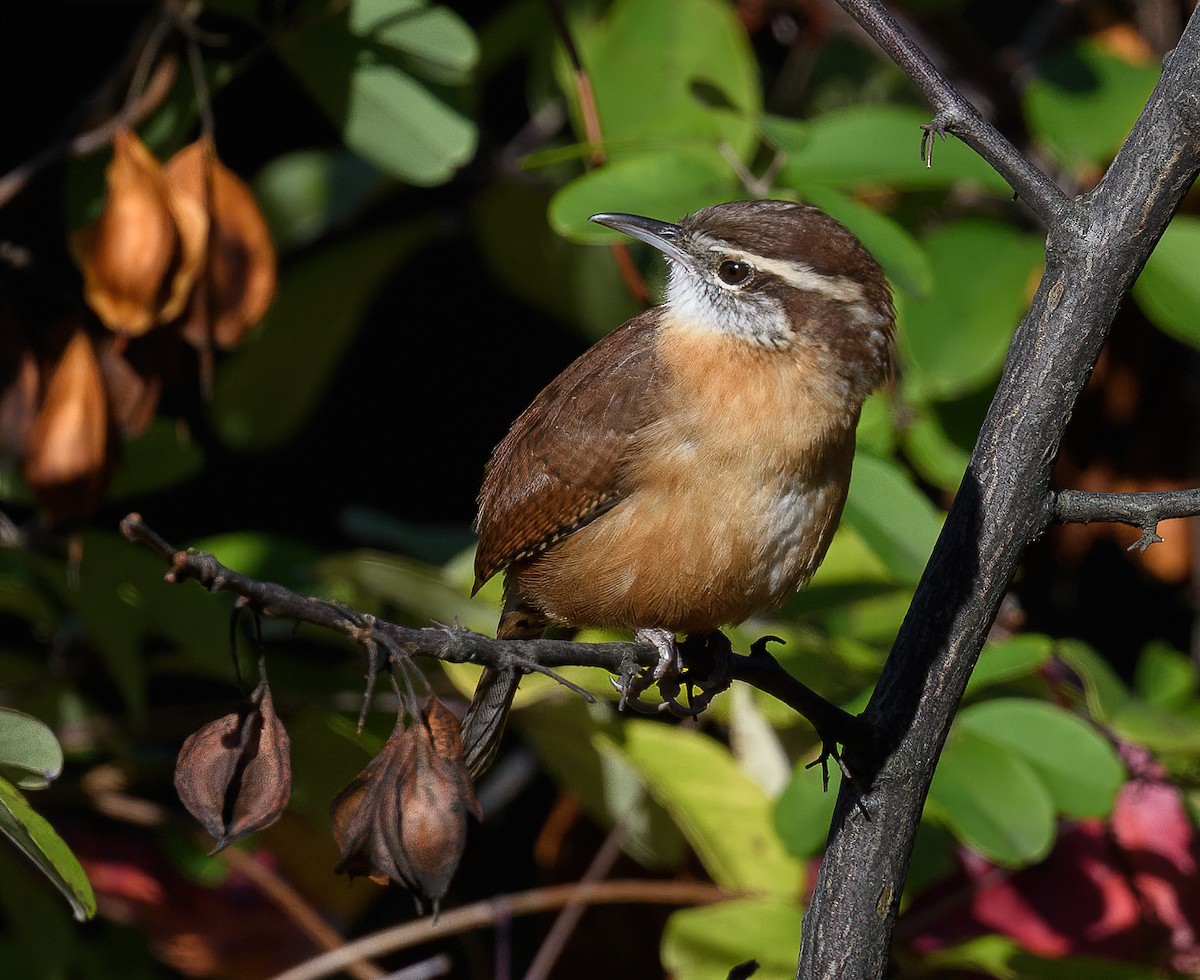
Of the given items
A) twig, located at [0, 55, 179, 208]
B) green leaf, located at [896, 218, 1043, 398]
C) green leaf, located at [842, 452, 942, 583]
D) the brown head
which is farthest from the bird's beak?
twig, located at [0, 55, 179, 208]

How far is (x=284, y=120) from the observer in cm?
436

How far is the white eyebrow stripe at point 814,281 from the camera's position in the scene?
2.63 metres

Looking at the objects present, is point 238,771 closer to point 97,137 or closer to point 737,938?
point 737,938

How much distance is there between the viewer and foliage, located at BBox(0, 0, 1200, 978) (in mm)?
2711

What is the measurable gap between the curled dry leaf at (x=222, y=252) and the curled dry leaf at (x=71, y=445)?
224mm

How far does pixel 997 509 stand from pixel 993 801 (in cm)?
85

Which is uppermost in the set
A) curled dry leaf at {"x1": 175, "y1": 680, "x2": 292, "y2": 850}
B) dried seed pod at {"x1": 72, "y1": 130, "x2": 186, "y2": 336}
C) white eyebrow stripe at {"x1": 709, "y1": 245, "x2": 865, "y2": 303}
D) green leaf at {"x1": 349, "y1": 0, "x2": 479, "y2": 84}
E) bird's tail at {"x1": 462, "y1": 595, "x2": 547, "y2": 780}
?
green leaf at {"x1": 349, "y1": 0, "x2": 479, "y2": 84}

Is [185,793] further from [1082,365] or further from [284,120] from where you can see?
[284,120]

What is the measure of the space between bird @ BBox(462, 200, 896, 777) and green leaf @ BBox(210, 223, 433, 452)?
49.2 inches

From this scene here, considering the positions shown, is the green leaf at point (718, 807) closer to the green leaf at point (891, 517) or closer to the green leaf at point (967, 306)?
the green leaf at point (891, 517)

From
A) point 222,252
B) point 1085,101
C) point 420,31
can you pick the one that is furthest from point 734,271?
point 1085,101

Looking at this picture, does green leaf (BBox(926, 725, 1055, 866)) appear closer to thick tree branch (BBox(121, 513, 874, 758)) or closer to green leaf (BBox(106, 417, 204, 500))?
thick tree branch (BBox(121, 513, 874, 758))

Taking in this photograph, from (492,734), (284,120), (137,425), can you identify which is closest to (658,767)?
(492,734)

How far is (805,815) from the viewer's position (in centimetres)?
257
